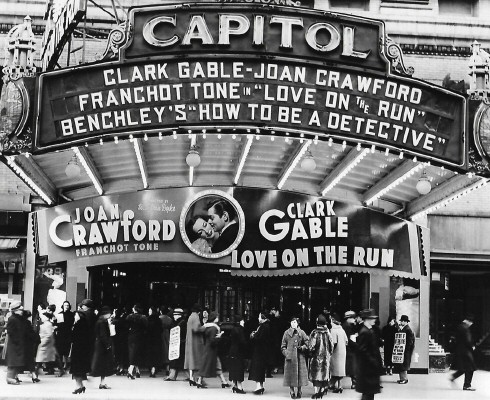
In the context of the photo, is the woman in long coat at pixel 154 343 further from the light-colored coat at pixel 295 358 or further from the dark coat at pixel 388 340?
the dark coat at pixel 388 340

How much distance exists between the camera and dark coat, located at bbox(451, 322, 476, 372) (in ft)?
58.6

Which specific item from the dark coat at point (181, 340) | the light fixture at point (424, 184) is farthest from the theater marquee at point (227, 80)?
the dark coat at point (181, 340)

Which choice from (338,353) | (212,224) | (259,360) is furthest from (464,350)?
(212,224)

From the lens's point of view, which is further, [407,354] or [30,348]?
[407,354]

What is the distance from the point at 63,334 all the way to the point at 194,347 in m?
3.21

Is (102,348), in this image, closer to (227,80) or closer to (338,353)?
(338,353)

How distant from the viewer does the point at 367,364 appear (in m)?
12.6

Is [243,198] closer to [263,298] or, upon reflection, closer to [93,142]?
[263,298]

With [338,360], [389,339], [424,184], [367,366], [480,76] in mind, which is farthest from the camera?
[389,339]

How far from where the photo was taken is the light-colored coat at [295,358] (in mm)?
16656

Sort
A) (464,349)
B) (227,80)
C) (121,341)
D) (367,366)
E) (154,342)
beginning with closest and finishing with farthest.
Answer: (367,366)
(227,80)
(464,349)
(154,342)
(121,341)

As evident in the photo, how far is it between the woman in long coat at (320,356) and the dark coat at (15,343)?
19.4 ft

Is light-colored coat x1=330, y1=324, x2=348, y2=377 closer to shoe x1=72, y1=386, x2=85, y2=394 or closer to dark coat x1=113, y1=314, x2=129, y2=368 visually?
dark coat x1=113, y1=314, x2=129, y2=368

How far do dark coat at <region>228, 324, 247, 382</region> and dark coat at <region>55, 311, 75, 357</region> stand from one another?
4.14 m
